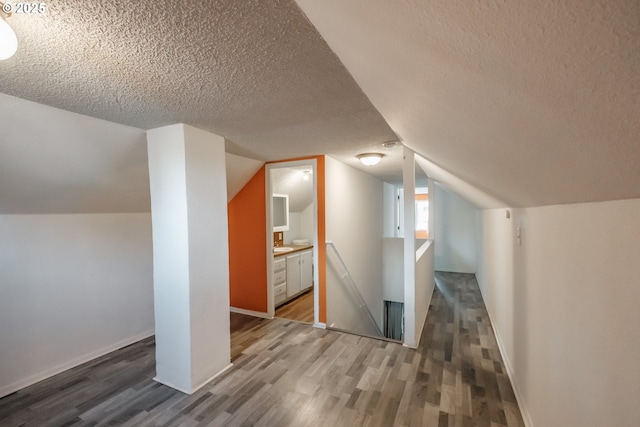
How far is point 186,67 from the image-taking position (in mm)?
1236

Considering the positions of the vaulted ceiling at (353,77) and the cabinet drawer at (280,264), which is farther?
the cabinet drawer at (280,264)

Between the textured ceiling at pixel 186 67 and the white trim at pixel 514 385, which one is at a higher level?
the textured ceiling at pixel 186 67

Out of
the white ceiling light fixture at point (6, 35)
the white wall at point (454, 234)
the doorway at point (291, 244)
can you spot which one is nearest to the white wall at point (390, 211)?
the white wall at point (454, 234)

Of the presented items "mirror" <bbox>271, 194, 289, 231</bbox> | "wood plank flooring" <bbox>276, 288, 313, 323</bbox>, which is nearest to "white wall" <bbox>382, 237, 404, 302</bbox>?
"wood plank flooring" <bbox>276, 288, 313, 323</bbox>

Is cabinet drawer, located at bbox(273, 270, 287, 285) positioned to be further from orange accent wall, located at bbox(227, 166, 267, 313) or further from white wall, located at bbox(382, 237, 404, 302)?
white wall, located at bbox(382, 237, 404, 302)

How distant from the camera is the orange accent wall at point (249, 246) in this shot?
A: 3551 mm

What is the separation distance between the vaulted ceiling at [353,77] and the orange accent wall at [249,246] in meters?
1.54

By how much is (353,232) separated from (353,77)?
292cm

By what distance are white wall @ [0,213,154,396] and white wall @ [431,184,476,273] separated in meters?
6.10

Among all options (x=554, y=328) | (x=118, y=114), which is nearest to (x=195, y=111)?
(x=118, y=114)

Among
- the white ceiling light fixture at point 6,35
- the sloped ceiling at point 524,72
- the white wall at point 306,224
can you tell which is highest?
the white ceiling light fixture at point 6,35

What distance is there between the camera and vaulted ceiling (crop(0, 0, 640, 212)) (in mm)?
423

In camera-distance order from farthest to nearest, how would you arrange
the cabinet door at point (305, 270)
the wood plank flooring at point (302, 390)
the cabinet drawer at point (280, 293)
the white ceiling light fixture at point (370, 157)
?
the cabinet door at point (305, 270)
the cabinet drawer at point (280, 293)
the white ceiling light fixture at point (370, 157)
the wood plank flooring at point (302, 390)

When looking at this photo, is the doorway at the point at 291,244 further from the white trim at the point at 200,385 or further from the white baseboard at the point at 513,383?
the white baseboard at the point at 513,383
